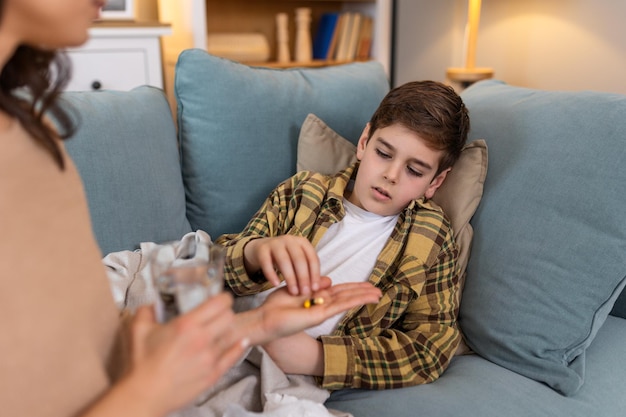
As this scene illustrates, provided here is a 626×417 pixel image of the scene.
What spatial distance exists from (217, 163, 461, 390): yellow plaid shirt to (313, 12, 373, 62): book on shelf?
173cm

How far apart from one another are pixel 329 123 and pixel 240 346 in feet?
3.31

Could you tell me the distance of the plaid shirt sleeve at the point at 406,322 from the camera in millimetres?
→ 1052

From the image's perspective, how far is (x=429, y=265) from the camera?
1167 mm

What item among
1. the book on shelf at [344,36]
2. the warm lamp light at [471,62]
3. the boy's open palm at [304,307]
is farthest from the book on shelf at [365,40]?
the boy's open palm at [304,307]

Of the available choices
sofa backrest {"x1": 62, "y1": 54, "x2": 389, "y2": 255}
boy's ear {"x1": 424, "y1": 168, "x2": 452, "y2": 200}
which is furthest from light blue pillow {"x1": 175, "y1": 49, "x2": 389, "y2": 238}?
boy's ear {"x1": 424, "y1": 168, "x2": 452, "y2": 200}

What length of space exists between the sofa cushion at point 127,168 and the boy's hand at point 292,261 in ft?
1.47

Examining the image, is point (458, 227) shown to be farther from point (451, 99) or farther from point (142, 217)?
point (142, 217)

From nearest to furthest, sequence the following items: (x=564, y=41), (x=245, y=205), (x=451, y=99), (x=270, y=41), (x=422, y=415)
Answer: (x=422, y=415) → (x=451, y=99) → (x=245, y=205) → (x=564, y=41) → (x=270, y=41)

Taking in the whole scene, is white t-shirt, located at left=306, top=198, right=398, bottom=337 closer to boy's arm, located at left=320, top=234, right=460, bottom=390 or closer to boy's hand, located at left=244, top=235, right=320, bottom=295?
boy's arm, located at left=320, top=234, right=460, bottom=390

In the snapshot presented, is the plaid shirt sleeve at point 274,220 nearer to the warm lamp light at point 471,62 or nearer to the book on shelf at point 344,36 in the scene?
the warm lamp light at point 471,62

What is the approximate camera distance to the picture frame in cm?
217

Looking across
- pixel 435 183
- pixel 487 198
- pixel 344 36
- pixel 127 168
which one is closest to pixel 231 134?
pixel 127 168

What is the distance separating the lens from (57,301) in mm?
577

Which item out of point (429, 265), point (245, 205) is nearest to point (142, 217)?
point (245, 205)
